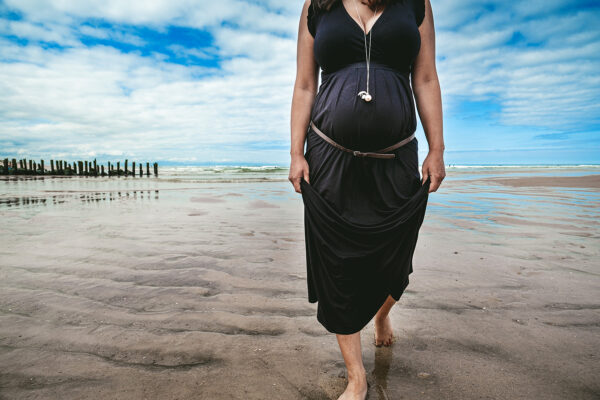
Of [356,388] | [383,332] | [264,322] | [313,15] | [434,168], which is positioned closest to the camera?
[356,388]

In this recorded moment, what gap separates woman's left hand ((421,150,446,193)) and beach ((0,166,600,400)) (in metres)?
0.99

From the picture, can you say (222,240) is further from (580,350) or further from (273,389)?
(580,350)

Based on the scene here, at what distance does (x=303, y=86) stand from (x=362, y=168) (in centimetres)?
61

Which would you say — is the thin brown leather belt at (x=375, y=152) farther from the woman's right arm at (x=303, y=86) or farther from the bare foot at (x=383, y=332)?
the bare foot at (x=383, y=332)

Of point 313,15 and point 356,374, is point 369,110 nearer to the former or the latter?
point 313,15

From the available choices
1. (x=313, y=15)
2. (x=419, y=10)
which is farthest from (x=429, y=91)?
(x=313, y=15)

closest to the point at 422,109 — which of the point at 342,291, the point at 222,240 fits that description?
the point at 342,291

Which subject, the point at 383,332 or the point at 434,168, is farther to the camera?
the point at 383,332

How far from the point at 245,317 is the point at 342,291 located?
0.96m

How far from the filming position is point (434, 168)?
1713mm

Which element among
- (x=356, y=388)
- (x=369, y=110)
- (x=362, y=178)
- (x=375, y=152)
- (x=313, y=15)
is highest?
(x=313, y=15)

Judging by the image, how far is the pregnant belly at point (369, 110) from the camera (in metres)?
1.62

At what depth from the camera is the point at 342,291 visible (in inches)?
65.7

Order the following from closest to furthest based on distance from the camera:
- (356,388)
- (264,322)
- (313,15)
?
1. (356,388)
2. (313,15)
3. (264,322)
